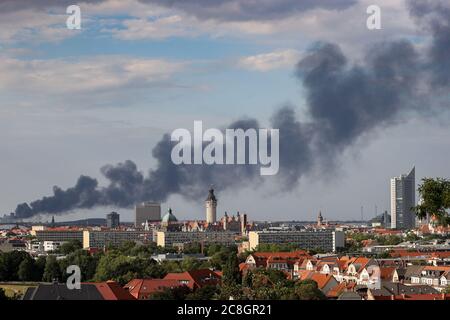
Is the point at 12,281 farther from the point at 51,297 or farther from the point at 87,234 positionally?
the point at 87,234

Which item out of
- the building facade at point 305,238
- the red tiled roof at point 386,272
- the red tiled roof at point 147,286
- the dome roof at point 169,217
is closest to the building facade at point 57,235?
the dome roof at point 169,217

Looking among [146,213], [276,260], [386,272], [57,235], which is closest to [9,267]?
[276,260]

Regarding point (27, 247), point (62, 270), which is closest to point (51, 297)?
point (62, 270)

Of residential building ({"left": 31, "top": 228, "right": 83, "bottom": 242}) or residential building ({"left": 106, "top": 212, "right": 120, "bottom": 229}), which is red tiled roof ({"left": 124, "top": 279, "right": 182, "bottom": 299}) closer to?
residential building ({"left": 31, "top": 228, "right": 83, "bottom": 242})

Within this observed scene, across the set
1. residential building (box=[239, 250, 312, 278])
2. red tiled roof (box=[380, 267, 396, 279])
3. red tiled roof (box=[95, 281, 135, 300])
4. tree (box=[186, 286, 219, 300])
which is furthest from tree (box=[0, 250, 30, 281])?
tree (box=[186, 286, 219, 300])

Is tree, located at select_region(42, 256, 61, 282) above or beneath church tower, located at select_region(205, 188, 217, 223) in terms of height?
beneath

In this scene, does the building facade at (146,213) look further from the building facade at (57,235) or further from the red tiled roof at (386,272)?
the red tiled roof at (386,272)
